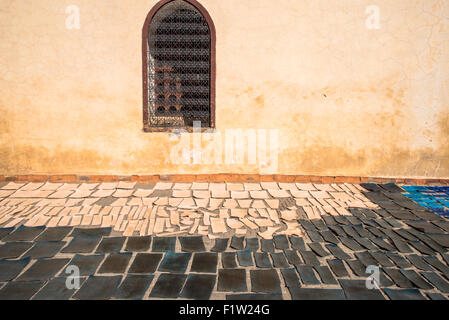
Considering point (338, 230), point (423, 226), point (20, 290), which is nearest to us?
point (20, 290)

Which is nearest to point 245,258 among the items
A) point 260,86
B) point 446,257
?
point 446,257

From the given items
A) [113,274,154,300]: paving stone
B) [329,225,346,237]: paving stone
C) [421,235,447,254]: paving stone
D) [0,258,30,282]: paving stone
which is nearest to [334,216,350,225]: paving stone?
[329,225,346,237]: paving stone

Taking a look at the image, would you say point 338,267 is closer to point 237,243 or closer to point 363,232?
point 363,232

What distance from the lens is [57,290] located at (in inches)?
107

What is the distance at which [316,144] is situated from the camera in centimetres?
568

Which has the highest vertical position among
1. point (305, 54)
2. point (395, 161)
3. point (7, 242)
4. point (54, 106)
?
point (305, 54)

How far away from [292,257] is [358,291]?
0.73 metres

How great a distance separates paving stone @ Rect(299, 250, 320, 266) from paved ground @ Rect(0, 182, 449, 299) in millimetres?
19

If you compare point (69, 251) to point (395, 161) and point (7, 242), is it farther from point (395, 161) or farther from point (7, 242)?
point (395, 161)

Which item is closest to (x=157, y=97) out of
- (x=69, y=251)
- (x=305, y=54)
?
(x=305, y=54)

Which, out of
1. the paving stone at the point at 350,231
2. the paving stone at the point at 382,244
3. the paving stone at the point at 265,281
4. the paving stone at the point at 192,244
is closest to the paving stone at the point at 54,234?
the paving stone at the point at 192,244

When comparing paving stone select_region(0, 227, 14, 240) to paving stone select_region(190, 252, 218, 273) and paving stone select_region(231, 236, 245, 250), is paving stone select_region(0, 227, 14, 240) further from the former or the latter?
paving stone select_region(231, 236, 245, 250)

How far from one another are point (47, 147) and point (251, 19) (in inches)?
164
